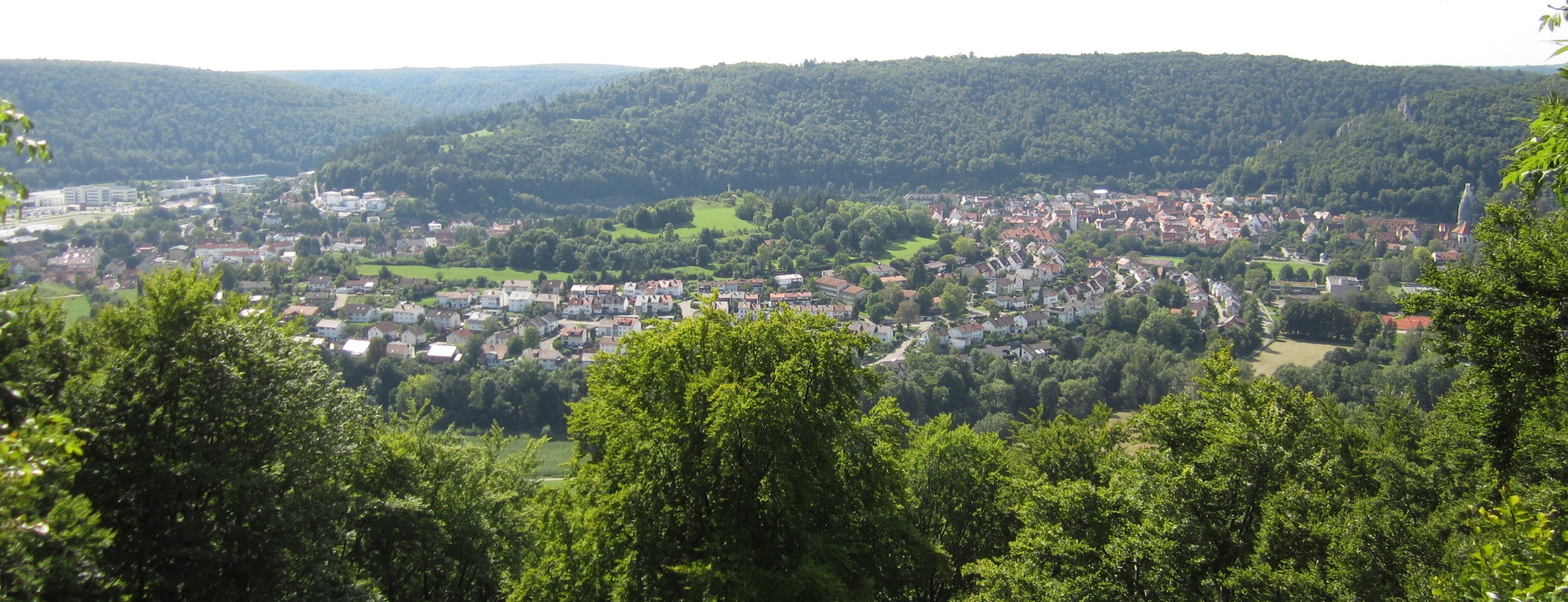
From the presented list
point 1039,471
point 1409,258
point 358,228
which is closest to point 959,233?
point 1409,258

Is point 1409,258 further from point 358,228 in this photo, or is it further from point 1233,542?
point 358,228

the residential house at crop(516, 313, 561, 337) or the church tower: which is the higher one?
the church tower

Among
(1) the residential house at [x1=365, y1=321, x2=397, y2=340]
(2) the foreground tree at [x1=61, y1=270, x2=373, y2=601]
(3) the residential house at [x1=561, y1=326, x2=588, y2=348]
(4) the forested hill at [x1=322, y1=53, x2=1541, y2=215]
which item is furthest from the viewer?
(4) the forested hill at [x1=322, y1=53, x2=1541, y2=215]

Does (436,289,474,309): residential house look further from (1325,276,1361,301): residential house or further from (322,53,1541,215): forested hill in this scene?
(1325,276,1361,301): residential house

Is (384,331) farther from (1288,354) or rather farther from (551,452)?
(1288,354)

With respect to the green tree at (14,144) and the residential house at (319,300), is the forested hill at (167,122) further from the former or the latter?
the green tree at (14,144)

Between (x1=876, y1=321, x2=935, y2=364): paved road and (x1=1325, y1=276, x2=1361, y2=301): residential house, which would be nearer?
(x1=876, y1=321, x2=935, y2=364): paved road

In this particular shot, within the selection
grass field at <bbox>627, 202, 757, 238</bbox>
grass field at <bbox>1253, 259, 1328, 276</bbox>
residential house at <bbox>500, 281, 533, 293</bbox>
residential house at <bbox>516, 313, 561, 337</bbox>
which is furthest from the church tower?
residential house at <bbox>500, 281, 533, 293</bbox>

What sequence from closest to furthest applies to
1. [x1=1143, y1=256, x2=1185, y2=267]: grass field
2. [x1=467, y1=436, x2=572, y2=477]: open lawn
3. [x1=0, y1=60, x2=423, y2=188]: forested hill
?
[x1=467, y1=436, x2=572, y2=477]: open lawn → [x1=1143, y1=256, x2=1185, y2=267]: grass field → [x1=0, y1=60, x2=423, y2=188]: forested hill
